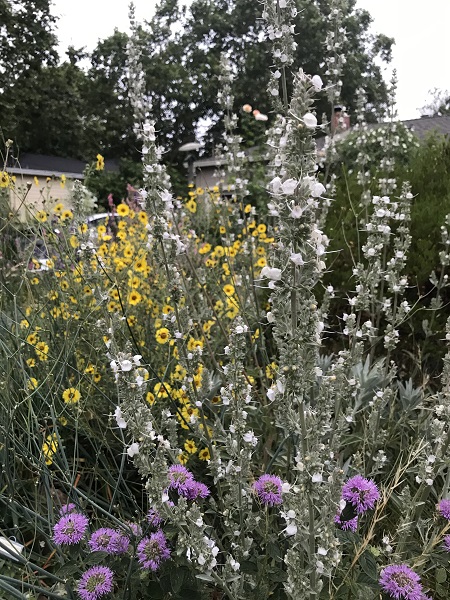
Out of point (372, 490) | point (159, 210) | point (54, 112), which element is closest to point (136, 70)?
point (159, 210)

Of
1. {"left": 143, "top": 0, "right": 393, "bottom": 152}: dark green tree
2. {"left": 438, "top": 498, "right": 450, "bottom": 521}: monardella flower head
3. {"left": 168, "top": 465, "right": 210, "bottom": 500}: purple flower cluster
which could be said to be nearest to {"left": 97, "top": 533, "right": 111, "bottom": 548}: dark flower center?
{"left": 168, "top": 465, "right": 210, "bottom": 500}: purple flower cluster

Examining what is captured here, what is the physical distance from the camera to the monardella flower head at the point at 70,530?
1.64 metres

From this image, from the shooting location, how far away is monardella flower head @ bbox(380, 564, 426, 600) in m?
1.44

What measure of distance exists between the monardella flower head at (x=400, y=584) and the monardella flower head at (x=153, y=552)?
2.17 feet

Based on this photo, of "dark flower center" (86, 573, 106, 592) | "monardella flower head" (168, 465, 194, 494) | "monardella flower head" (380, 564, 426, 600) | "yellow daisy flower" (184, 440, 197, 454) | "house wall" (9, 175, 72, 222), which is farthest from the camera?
"house wall" (9, 175, 72, 222)

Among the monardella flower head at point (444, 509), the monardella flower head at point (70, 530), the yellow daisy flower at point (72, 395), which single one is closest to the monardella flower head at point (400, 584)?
the monardella flower head at point (444, 509)

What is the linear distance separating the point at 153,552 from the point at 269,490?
454mm

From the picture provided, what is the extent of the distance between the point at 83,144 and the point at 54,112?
3157 millimetres

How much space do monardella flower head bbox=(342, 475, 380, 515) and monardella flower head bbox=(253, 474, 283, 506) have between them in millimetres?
238

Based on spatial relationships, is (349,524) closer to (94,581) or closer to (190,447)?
(94,581)

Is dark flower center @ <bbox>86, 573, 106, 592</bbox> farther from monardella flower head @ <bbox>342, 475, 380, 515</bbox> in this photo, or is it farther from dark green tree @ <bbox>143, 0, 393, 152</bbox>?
dark green tree @ <bbox>143, 0, 393, 152</bbox>

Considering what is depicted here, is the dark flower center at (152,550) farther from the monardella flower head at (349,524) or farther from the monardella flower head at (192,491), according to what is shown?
the monardella flower head at (349,524)

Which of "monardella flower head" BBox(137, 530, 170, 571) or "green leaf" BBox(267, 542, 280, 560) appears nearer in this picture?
"monardella flower head" BBox(137, 530, 170, 571)

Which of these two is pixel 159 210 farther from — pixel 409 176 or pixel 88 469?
pixel 409 176
